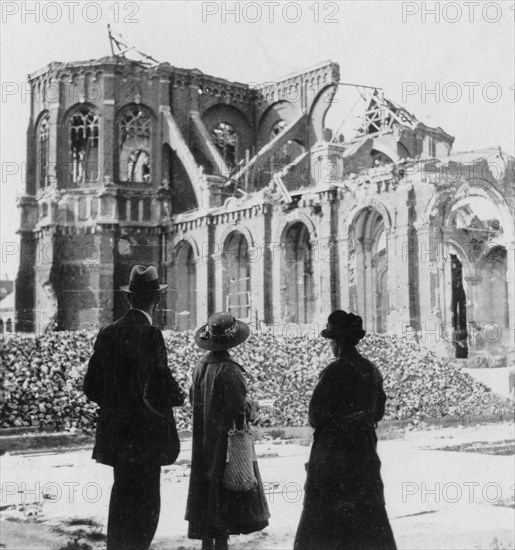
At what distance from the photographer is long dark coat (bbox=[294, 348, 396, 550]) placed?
15.9 ft

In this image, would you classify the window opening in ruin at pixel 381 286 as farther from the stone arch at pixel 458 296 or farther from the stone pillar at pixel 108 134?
the stone pillar at pixel 108 134

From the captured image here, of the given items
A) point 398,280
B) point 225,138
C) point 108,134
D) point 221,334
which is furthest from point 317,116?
point 221,334

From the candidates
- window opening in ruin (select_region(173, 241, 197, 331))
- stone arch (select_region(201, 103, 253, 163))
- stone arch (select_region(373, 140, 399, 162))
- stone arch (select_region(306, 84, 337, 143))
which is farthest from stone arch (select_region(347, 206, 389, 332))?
stone arch (select_region(201, 103, 253, 163))

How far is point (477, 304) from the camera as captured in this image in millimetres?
24422

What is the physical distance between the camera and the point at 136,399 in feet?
16.8

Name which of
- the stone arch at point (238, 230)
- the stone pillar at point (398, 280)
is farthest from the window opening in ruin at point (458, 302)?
the stone arch at point (238, 230)

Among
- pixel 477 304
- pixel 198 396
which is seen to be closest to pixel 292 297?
pixel 477 304

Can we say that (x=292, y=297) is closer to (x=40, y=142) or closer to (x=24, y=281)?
(x=24, y=281)

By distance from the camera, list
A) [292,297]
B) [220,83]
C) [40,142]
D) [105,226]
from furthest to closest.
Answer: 1. [220,83]
2. [40,142]
3. [105,226]
4. [292,297]

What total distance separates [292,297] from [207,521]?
17.8 metres

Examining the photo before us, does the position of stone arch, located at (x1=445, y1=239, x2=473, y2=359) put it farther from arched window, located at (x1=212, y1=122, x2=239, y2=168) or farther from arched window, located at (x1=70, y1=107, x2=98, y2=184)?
arched window, located at (x1=70, y1=107, x2=98, y2=184)

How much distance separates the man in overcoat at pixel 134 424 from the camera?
504 centimetres

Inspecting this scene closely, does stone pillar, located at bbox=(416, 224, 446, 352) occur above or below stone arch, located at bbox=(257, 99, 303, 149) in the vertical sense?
below

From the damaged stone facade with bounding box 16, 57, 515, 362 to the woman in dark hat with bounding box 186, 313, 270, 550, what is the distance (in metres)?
14.7
